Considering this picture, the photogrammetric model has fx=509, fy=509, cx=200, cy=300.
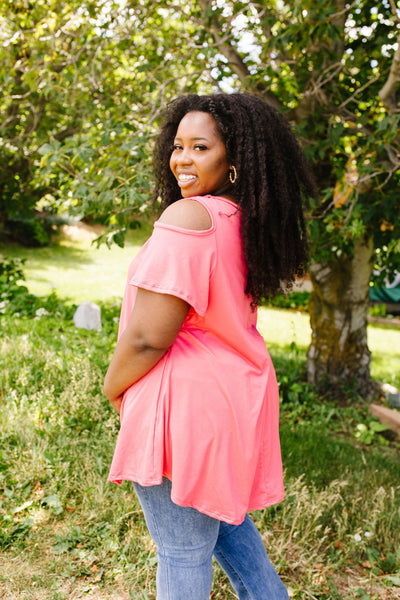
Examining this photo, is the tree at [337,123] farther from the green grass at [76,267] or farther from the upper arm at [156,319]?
the green grass at [76,267]

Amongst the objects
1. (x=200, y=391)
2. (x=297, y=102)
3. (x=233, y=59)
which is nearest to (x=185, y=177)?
(x=200, y=391)

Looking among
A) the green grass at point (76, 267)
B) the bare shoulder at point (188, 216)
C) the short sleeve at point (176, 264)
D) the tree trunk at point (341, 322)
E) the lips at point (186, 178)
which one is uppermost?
the lips at point (186, 178)

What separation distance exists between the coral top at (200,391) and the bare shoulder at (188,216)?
0.06 ft

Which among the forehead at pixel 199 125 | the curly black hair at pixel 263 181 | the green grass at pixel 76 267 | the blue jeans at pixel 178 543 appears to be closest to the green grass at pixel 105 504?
the blue jeans at pixel 178 543

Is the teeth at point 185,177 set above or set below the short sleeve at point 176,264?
above

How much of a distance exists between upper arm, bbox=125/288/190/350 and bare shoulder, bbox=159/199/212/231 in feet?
0.59

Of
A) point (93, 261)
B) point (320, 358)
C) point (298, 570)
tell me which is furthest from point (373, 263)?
point (93, 261)

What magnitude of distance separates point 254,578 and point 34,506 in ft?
5.02

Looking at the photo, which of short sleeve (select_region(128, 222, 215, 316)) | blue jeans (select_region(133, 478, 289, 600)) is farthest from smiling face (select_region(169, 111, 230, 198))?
blue jeans (select_region(133, 478, 289, 600))

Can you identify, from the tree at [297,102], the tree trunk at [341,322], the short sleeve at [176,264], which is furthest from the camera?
the tree trunk at [341,322]

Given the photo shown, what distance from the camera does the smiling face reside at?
146 cm

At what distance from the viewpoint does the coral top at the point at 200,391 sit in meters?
1.24

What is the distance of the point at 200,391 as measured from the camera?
128 centimetres

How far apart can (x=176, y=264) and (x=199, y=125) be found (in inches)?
19.3
